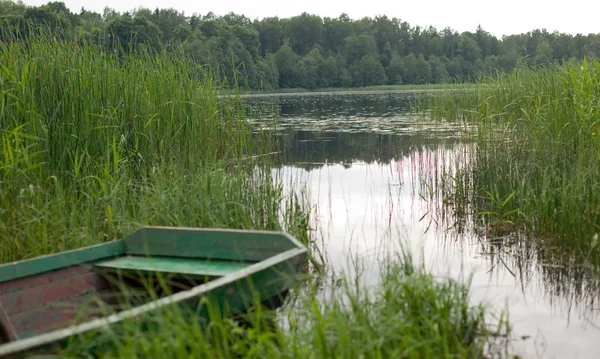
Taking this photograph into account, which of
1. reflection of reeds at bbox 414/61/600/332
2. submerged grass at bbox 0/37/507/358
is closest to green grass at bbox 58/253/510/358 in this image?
submerged grass at bbox 0/37/507/358

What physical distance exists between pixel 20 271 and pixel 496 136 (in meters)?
5.64

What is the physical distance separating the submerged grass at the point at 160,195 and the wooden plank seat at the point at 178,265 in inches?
15.1

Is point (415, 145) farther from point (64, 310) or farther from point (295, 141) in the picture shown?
point (64, 310)

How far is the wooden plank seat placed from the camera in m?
3.39

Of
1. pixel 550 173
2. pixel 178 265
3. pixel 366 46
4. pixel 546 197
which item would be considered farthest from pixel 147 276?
pixel 366 46

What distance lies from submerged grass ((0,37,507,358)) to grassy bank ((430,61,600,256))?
4.81 ft

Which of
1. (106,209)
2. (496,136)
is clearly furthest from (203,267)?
(496,136)

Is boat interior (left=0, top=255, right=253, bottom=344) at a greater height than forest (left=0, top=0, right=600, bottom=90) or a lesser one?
lesser

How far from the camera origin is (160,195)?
455 centimetres

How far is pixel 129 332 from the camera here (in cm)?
246

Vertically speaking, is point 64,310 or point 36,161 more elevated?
point 36,161

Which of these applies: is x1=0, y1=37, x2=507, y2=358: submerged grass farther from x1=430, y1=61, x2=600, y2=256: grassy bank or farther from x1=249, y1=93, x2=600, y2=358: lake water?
x1=430, y1=61, x2=600, y2=256: grassy bank

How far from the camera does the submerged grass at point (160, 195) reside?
103 inches

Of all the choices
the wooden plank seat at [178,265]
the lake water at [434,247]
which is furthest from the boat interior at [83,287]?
the lake water at [434,247]
